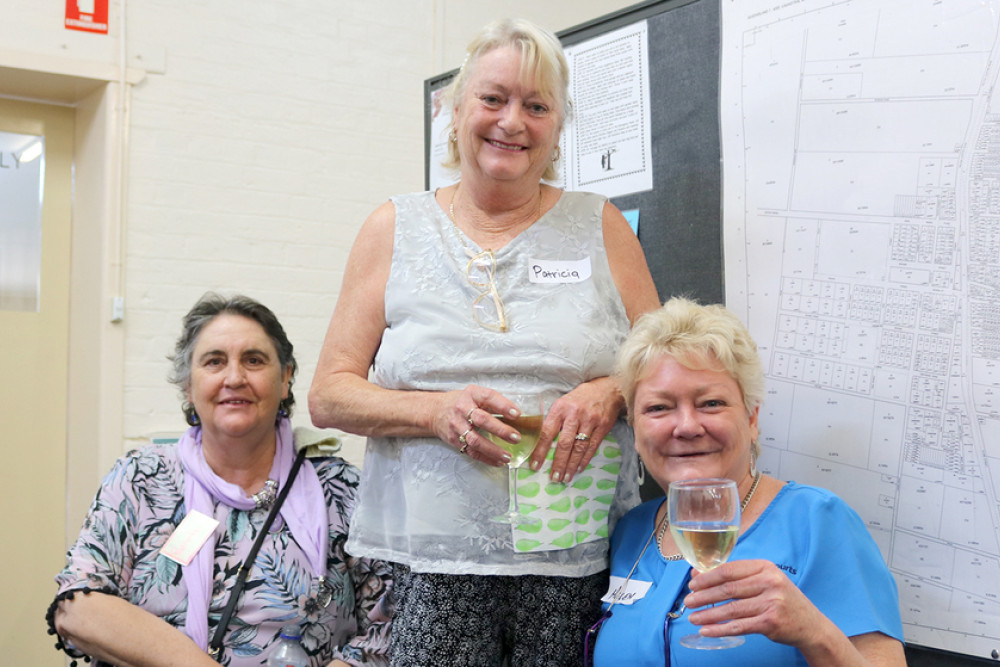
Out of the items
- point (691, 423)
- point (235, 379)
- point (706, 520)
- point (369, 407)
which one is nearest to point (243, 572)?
point (235, 379)

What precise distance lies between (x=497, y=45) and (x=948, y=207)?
881 millimetres

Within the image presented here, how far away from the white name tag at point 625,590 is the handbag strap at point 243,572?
89 cm

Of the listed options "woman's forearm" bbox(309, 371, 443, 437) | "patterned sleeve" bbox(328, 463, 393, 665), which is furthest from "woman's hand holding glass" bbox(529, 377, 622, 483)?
"patterned sleeve" bbox(328, 463, 393, 665)

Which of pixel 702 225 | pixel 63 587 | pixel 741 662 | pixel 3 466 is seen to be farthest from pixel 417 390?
pixel 3 466

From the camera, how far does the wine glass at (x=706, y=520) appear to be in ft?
3.84

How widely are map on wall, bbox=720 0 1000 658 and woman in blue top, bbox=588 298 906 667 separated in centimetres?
27

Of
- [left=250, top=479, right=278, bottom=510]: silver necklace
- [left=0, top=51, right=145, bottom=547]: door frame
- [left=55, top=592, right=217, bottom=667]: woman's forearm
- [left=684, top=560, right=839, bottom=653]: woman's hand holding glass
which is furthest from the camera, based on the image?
[left=0, top=51, right=145, bottom=547]: door frame

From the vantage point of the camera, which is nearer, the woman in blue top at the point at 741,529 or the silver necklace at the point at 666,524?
the woman in blue top at the point at 741,529

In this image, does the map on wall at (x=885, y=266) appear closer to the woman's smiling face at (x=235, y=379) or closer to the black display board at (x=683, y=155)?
the black display board at (x=683, y=155)

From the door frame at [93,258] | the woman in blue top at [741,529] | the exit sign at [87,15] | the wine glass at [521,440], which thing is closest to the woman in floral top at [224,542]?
the wine glass at [521,440]

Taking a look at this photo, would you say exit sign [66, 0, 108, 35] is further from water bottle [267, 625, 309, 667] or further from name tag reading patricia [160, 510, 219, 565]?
water bottle [267, 625, 309, 667]

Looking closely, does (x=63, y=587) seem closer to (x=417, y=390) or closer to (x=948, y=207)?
(x=417, y=390)

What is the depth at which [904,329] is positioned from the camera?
1692mm

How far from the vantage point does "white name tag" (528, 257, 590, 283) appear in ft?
5.56
